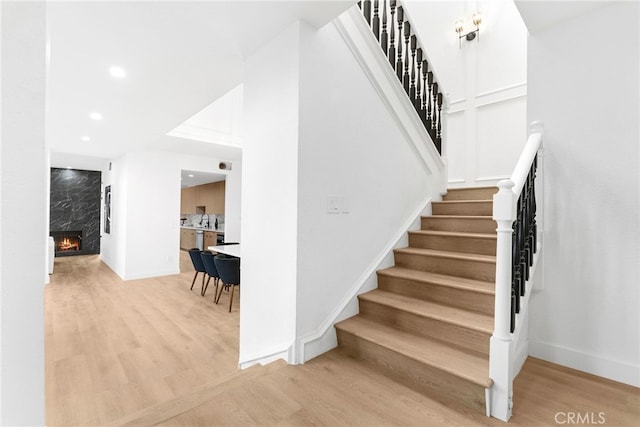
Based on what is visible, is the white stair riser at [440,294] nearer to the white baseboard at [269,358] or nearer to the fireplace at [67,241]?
the white baseboard at [269,358]

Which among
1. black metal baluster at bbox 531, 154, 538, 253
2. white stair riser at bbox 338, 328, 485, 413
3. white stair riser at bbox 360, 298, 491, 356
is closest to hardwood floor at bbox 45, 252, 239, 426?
white stair riser at bbox 338, 328, 485, 413

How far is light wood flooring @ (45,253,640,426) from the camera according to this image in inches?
59.3

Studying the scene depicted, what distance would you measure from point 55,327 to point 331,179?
3.85m

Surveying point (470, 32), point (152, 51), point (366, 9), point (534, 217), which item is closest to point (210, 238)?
point (152, 51)

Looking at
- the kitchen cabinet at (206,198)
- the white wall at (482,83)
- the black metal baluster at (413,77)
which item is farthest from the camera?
the kitchen cabinet at (206,198)

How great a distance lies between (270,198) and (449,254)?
5.29 feet

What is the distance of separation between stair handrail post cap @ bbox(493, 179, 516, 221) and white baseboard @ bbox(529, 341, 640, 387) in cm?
126

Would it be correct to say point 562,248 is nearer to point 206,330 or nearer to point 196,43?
point 196,43

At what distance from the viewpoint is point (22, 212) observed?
31.7 inches

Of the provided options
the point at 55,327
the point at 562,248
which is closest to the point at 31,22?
the point at 562,248

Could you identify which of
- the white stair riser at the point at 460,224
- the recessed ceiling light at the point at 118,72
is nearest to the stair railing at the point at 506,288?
the white stair riser at the point at 460,224

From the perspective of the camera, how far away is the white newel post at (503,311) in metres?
1.53

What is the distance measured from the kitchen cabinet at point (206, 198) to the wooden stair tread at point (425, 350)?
758 centimetres
